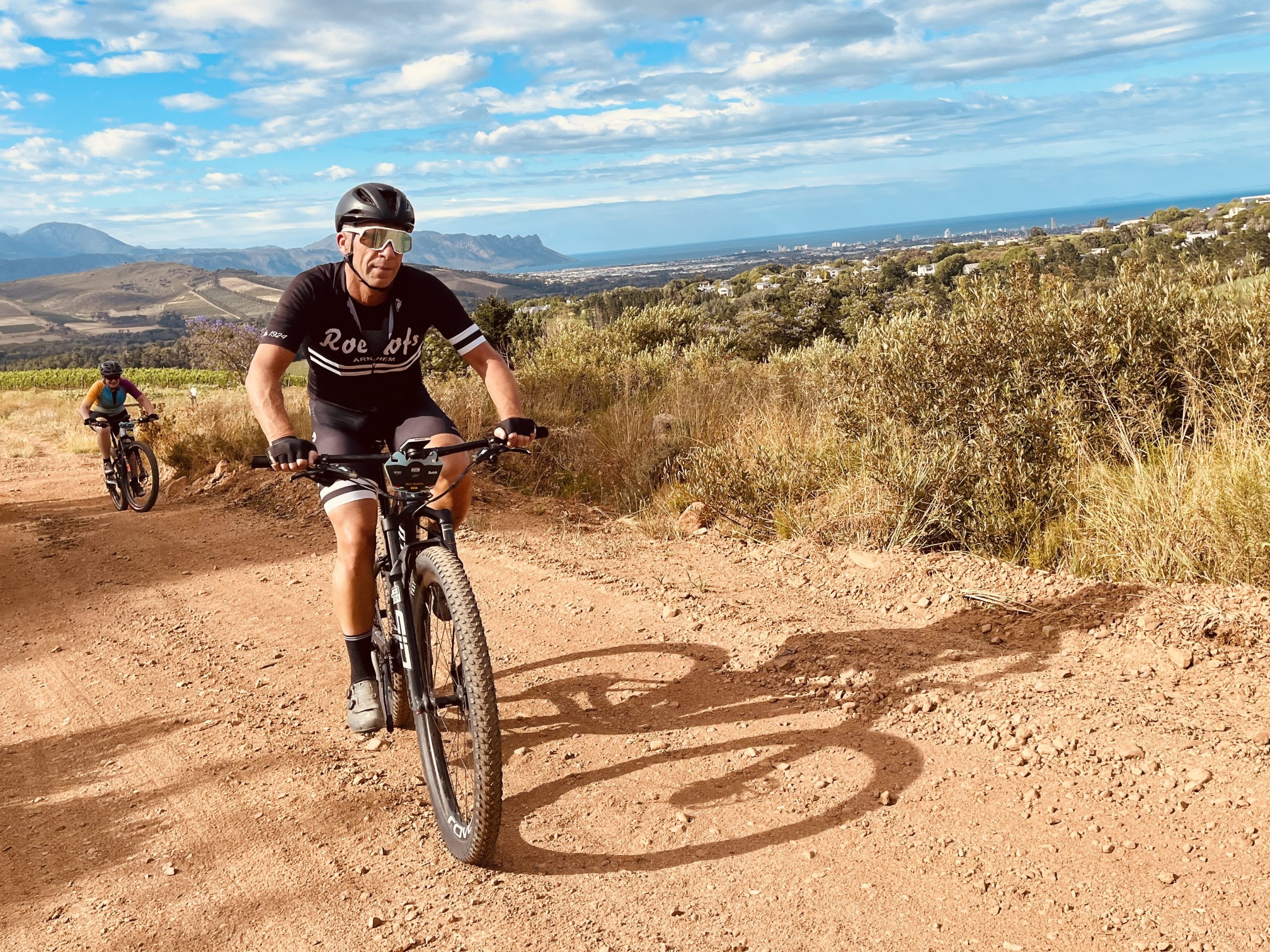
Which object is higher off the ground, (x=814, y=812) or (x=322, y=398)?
(x=322, y=398)

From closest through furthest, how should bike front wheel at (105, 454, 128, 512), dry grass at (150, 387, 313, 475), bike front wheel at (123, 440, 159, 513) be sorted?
bike front wheel at (123, 440, 159, 513)
bike front wheel at (105, 454, 128, 512)
dry grass at (150, 387, 313, 475)

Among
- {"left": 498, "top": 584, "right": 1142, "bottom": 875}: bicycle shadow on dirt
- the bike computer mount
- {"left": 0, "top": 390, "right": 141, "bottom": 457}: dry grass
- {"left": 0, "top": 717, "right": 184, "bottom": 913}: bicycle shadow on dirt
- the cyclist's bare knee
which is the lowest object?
{"left": 498, "top": 584, "right": 1142, "bottom": 875}: bicycle shadow on dirt

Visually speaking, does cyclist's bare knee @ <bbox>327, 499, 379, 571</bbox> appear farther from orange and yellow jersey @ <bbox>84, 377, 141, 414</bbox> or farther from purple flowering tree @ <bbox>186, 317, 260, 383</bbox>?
purple flowering tree @ <bbox>186, 317, 260, 383</bbox>

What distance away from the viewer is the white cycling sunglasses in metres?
3.65

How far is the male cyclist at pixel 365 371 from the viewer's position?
3.67 metres

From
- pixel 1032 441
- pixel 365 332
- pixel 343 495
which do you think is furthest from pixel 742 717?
pixel 1032 441

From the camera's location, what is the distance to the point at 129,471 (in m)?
10.2

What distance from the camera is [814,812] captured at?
11.2ft

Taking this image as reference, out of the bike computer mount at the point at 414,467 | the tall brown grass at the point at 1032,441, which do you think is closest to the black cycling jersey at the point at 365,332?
the bike computer mount at the point at 414,467

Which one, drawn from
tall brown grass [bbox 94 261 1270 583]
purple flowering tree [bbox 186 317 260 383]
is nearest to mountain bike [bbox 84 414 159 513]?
tall brown grass [bbox 94 261 1270 583]

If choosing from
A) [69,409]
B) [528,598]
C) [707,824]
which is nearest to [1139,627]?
[707,824]

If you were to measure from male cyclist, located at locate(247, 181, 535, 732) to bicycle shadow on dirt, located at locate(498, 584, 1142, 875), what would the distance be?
0.96m

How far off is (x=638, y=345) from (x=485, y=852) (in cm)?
1393

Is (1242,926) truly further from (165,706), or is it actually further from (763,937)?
(165,706)
